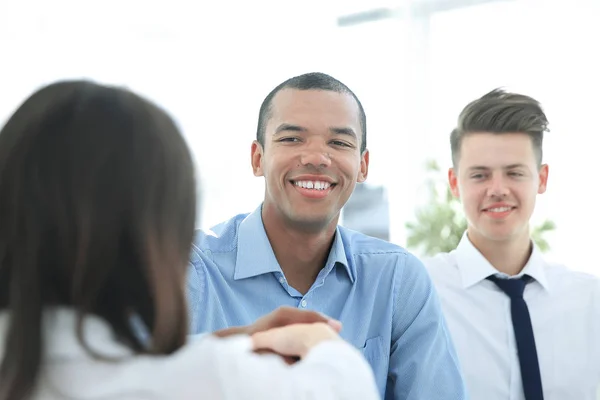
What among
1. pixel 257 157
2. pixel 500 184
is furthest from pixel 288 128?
pixel 500 184

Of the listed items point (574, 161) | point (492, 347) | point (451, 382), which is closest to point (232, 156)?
point (574, 161)

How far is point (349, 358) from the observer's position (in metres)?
0.94

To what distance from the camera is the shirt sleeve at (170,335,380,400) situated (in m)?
0.85

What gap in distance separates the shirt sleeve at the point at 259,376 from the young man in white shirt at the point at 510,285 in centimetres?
145

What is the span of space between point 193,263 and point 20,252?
105 centimetres

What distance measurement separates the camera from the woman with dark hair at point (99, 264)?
833 mm

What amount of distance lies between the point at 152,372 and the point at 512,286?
1.74 metres

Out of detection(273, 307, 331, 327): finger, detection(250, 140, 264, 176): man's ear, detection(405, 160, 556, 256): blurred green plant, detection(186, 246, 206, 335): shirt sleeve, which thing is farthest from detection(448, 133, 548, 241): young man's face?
detection(273, 307, 331, 327): finger

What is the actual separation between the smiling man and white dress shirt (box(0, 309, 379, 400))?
98 cm

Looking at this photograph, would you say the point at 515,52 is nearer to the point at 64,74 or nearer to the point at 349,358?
the point at 64,74

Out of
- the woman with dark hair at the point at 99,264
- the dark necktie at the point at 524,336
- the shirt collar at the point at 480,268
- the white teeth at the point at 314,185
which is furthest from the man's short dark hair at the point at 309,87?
the woman with dark hair at the point at 99,264

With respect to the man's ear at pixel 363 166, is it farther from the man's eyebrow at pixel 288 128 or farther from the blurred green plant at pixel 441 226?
the blurred green plant at pixel 441 226

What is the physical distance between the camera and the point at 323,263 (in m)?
2.07

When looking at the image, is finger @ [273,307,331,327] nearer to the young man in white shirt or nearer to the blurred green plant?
the young man in white shirt
